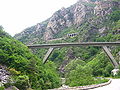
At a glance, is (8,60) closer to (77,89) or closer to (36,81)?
(36,81)

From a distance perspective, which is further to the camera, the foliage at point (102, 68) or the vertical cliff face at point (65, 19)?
the vertical cliff face at point (65, 19)

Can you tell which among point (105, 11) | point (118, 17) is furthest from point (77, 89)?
point (105, 11)

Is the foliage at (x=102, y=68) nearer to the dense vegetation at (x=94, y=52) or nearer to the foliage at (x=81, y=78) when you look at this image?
the dense vegetation at (x=94, y=52)

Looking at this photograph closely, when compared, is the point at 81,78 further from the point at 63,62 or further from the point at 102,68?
the point at 63,62

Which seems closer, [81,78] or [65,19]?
[81,78]

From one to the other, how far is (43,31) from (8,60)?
281 feet

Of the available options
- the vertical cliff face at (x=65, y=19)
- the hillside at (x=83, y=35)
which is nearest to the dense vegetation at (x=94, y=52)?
the hillside at (x=83, y=35)

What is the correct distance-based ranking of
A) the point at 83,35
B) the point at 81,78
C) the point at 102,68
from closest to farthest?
the point at 81,78 → the point at 102,68 → the point at 83,35

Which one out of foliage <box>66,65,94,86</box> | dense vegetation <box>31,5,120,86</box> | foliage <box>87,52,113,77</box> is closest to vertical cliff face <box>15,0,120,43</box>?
dense vegetation <box>31,5,120,86</box>

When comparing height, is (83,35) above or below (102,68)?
above

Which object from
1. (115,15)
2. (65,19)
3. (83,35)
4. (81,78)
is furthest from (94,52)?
(81,78)

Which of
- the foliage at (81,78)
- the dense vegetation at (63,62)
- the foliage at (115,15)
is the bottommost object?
the foliage at (81,78)

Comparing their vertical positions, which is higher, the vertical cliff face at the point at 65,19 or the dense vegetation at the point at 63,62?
the vertical cliff face at the point at 65,19

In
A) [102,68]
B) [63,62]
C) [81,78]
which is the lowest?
[81,78]
